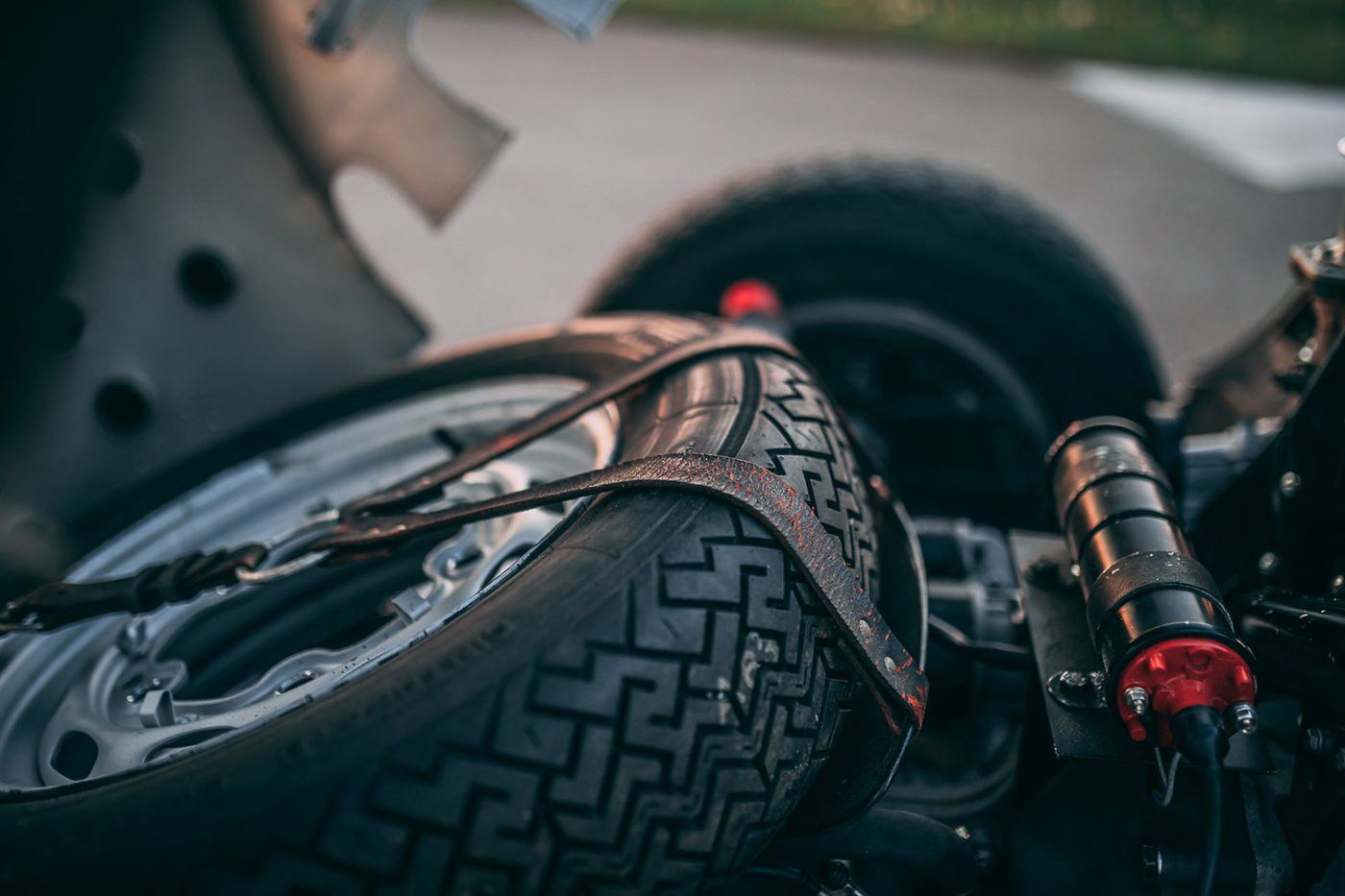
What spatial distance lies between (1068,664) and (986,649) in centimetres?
15

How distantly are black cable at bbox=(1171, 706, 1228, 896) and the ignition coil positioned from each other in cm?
2

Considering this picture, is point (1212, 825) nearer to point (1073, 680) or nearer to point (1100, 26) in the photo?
point (1073, 680)

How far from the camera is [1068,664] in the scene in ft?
3.91

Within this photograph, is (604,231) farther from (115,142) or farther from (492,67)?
(115,142)

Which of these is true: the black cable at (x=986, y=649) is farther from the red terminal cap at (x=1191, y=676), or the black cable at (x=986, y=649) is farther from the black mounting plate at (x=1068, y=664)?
the red terminal cap at (x=1191, y=676)

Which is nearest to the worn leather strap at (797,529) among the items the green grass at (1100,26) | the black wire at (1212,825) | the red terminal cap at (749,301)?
the black wire at (1212,825)

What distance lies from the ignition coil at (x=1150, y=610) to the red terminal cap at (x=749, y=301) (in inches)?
28.3

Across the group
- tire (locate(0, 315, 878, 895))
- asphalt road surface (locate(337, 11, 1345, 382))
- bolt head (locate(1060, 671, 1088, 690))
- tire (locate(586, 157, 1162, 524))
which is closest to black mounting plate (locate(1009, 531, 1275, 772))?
bolt head (locate(1060, 671, 1088, 690))

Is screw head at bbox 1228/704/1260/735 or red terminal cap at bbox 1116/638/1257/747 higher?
red terminal cap at bbox 1116/638/1257/747

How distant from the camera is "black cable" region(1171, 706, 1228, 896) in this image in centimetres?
97

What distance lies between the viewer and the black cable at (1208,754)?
38.1 inches

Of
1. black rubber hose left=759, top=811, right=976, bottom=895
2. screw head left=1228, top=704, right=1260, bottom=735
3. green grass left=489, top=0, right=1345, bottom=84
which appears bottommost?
black rubber hose left=759, top=811, right=976, bottom=895

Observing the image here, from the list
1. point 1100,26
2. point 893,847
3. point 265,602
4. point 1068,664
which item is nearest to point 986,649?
point 1068,664

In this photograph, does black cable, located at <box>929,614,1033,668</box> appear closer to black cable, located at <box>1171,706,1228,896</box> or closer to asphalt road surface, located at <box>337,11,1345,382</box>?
black cable, located at <box>1171,706,1228,896</box>
